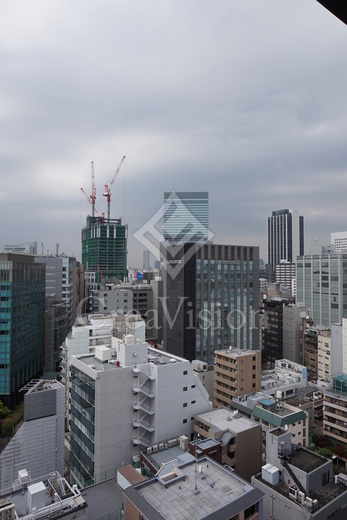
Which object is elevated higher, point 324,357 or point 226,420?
point 226,420

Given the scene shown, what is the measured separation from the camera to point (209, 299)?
128 feet

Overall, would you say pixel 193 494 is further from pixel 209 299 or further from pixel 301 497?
pixel 209 299

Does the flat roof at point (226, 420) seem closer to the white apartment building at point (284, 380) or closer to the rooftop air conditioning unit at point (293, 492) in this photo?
the rooftop air conditioning unit at point (293, 492)

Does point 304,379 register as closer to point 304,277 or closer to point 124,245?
point 304,277

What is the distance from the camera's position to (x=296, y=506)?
11.6 meters

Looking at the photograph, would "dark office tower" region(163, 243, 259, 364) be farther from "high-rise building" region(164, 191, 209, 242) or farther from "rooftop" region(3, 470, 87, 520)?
"high-rise building" region(164, 191, 209, 242)

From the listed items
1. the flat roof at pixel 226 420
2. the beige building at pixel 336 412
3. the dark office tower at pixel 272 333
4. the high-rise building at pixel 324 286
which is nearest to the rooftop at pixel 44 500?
the flat roof at pixel 226 420

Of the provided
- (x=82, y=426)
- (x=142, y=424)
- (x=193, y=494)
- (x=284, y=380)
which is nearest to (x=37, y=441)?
(x=82, y=426)

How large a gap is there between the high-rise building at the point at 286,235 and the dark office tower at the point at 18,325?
114 meters

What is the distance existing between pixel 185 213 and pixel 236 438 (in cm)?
10005

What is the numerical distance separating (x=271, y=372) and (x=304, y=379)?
3124mm

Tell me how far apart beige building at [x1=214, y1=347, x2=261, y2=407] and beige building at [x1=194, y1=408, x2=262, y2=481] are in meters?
6.68

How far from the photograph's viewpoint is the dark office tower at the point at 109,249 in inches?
3971

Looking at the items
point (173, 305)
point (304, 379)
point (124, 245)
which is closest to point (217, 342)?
point (173, 305)
